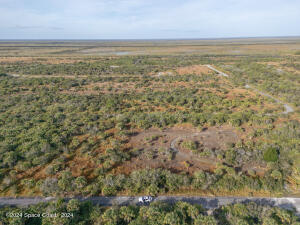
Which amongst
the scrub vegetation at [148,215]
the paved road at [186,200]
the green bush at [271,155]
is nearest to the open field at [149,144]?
the green bush at [271,155]

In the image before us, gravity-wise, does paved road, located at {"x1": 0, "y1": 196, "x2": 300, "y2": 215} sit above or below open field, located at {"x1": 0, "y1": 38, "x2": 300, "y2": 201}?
below

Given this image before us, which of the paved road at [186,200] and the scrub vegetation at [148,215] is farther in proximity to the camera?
the paved road at [186,200]

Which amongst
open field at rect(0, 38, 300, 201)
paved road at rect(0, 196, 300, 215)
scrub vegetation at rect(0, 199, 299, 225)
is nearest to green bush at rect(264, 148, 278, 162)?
open field at rect(0, 38, 300, 201)

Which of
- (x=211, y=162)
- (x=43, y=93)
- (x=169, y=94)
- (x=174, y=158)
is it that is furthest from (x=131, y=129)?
(x=43, y=93)

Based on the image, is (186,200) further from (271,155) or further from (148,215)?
(271,155)

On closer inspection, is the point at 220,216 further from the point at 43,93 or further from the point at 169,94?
the point at 43,93

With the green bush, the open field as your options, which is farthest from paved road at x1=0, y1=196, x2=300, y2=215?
the green bush

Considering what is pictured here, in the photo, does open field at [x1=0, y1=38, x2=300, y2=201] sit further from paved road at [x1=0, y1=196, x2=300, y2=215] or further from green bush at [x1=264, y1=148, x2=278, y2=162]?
paved road at [x1=0, y1=196, x2=300, y2=215]

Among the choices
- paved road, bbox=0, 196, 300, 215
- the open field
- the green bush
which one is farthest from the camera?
the green bush

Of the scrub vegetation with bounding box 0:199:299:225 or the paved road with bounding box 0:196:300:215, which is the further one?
the paved road with bounding box 0:196:300:215

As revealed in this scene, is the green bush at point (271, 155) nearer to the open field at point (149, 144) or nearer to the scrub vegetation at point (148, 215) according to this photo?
the open field at point (149, 144)

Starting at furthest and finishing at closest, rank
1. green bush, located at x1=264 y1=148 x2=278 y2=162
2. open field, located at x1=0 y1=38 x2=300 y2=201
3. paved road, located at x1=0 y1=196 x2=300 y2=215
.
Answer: green bush, located at x1=264 y1=148 x2=278 y2=162 → open field, located at x1=0 y1=38 x2=300 y2=201 → paved road, located at x1=0 y1=196 x2=300 y2=215

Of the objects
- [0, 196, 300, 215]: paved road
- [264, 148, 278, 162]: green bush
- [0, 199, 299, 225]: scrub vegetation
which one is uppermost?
[264, 148, 278, 162]: green bush
